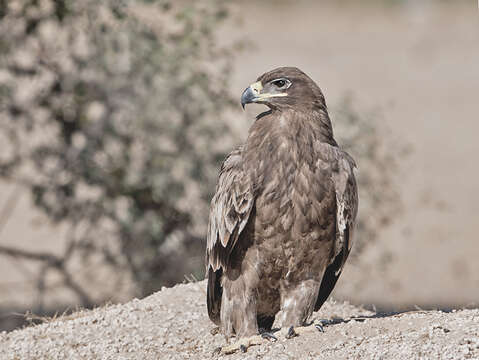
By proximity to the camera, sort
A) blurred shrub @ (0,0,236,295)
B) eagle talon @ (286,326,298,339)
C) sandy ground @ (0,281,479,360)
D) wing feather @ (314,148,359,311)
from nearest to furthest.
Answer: sandy ground @ (0,281,479,360)
eagle talon @ (286,326,298,339)
wing feather @ (314,148,359,311)
blurred shrub @ (0,0,236,295)

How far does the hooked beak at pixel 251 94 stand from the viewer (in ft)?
19.9

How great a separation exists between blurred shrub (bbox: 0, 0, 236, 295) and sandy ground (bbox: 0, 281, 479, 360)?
3996 mm

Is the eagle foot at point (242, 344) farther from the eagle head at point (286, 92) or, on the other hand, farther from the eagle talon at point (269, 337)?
the eagle head at point (286, 92)

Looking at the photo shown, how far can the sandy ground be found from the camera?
17.5ft

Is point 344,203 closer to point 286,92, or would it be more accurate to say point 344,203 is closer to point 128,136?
point 286,92

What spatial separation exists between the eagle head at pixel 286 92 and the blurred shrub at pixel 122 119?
16.3ft

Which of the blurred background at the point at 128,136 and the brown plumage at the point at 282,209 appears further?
the blurred background at the point at 128,136

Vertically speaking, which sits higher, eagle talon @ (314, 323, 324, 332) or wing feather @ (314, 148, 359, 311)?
wing feather @ (314, 148, 359, 311)

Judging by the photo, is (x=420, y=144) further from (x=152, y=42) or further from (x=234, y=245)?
(x=234, y=245)

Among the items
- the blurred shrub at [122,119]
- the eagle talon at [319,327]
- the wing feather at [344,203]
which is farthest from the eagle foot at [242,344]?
the blurred shrub at [122,119]

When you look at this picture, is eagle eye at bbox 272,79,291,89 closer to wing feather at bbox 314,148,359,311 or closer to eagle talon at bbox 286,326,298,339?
wing feather at bbox 314,148,359,311

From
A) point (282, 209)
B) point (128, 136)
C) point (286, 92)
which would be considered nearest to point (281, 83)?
point (286, 92)

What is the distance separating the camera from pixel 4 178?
1205cm

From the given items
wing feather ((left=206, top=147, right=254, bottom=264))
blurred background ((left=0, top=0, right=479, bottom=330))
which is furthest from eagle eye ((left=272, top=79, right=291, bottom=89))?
blurred background ((left=0, top=0, right=479, bottom=330))
